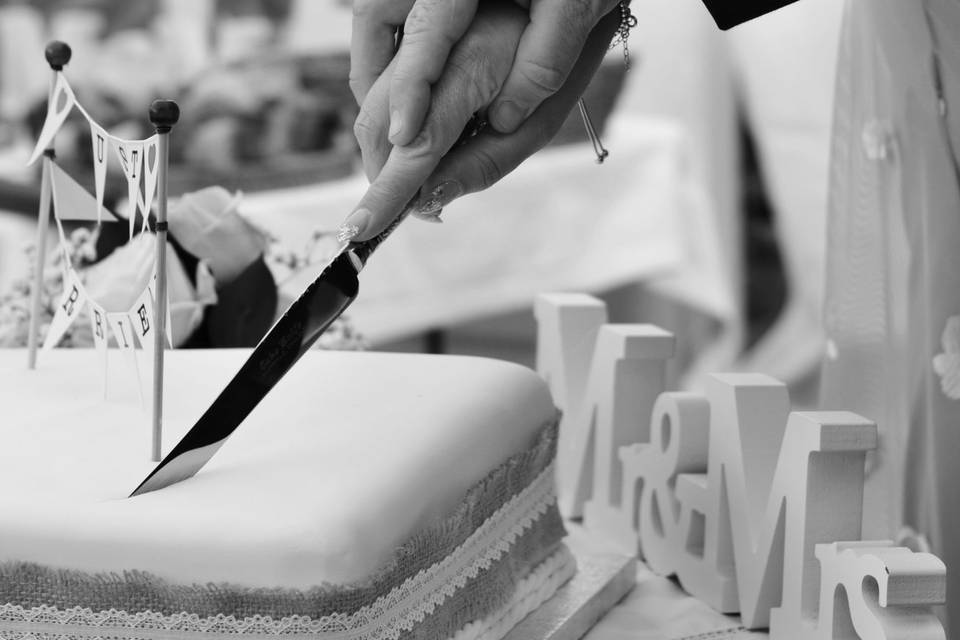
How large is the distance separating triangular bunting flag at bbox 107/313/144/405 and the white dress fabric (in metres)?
0.55

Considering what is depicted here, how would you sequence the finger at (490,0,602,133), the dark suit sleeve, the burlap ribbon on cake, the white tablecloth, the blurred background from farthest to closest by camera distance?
the white tablecloth → the blurred background → the dark suit sleeve → the finger at (490,0,602,133) → the burlap ribbon on cake

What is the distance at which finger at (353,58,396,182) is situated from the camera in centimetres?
72

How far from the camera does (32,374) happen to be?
2.82 feet

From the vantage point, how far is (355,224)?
679 mm

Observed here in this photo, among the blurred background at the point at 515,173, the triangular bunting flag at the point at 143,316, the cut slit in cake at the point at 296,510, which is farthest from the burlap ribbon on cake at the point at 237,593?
the blurred background at the point at 515,173

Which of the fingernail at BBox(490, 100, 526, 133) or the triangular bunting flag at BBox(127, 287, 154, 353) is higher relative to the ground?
the fingernail at BBox(490, 100, 526, 133)

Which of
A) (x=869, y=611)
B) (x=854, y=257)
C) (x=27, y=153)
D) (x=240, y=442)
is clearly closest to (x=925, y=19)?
(x=854, y=257)

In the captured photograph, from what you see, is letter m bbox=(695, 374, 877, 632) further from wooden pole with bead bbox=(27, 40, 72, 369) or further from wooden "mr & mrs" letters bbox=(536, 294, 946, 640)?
wooden pole with bead bbox=(27, 40, 72, 369)

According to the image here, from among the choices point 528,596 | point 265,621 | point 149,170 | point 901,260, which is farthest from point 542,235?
point 265,621

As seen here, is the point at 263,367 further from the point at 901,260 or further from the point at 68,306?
the point at 901,260

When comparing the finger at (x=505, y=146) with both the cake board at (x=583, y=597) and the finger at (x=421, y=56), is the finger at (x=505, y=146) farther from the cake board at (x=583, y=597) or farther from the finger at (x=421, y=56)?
the cake board at (x=583, y=597)

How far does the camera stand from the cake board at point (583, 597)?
0.80m

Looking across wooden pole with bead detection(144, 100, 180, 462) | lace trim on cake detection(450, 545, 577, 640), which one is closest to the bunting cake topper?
wooden pole with bead detection(144, 100, 180, 462)

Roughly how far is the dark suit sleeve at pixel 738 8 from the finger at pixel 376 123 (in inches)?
9.1
